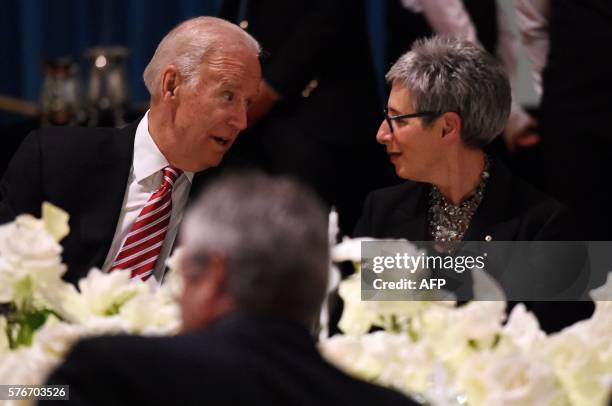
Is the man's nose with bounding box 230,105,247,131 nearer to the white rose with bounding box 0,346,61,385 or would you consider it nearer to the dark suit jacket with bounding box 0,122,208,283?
the dark suit jacket with bounding box 0,122,208,283

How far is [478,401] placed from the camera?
4.73 feet

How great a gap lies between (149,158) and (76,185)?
0.60 feet

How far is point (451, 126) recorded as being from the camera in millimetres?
2922

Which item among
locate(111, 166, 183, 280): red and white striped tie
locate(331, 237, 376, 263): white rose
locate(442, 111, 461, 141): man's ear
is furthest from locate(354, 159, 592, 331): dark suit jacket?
locate(331, 237, 376, 263): white rose

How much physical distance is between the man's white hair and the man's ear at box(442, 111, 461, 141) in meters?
0.50

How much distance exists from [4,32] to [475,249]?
126 inches

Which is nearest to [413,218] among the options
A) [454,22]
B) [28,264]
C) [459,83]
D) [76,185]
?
[459,83]

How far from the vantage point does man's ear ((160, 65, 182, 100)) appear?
284cm

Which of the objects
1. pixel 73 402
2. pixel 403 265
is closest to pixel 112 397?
pixel 73 402

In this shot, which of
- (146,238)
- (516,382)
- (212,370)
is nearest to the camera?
(212,370)

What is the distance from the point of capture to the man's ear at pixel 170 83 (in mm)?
2842

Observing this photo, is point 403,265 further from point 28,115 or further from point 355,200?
point 28,115

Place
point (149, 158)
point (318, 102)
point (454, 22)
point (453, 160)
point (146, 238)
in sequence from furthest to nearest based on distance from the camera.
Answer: point (454, 22), point (318, 102), point (453, 160), point (149, 158), point (146, 238)

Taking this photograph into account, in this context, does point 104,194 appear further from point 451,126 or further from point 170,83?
point 451,126
